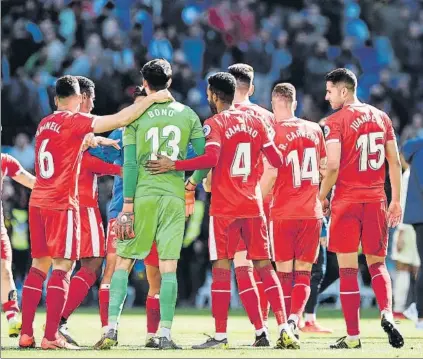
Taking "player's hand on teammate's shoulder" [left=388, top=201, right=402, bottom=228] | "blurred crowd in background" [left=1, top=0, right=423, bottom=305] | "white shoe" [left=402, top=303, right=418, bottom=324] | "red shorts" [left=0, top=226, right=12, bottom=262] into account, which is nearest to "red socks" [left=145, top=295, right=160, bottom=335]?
"red shorts" [left=0, top=226, right=12, bottom=262]

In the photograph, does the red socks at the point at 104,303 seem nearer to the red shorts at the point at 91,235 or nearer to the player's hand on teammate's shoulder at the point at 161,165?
the red shorts at the point at 91,235

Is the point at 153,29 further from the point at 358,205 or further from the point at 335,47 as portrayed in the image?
the point at 358,205

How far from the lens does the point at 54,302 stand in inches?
408

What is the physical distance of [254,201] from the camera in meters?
10.6

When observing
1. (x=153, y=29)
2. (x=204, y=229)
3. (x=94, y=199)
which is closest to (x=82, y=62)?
(x=153, y=29)

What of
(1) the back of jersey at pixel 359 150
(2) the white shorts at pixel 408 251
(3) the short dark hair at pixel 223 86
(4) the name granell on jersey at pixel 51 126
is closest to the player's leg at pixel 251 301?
(1) the back of jersey at pixel 359 150

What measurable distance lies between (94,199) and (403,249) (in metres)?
6.19

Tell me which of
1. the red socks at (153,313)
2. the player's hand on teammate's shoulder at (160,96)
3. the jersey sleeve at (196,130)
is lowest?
the red socks at (153,313)

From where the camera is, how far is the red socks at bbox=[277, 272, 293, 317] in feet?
37.5

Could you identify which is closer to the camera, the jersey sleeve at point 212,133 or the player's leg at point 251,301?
the jersey sleeve at point 212,133

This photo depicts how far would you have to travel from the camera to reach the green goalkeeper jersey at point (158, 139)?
10.1m

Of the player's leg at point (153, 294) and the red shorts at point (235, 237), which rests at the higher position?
the red shorts at point (235, 237)

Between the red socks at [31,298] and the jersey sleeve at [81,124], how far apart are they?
122cm

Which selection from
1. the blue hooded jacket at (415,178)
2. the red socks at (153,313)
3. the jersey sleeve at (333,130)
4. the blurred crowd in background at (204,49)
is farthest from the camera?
the blurred crowd in background at (204,49)
